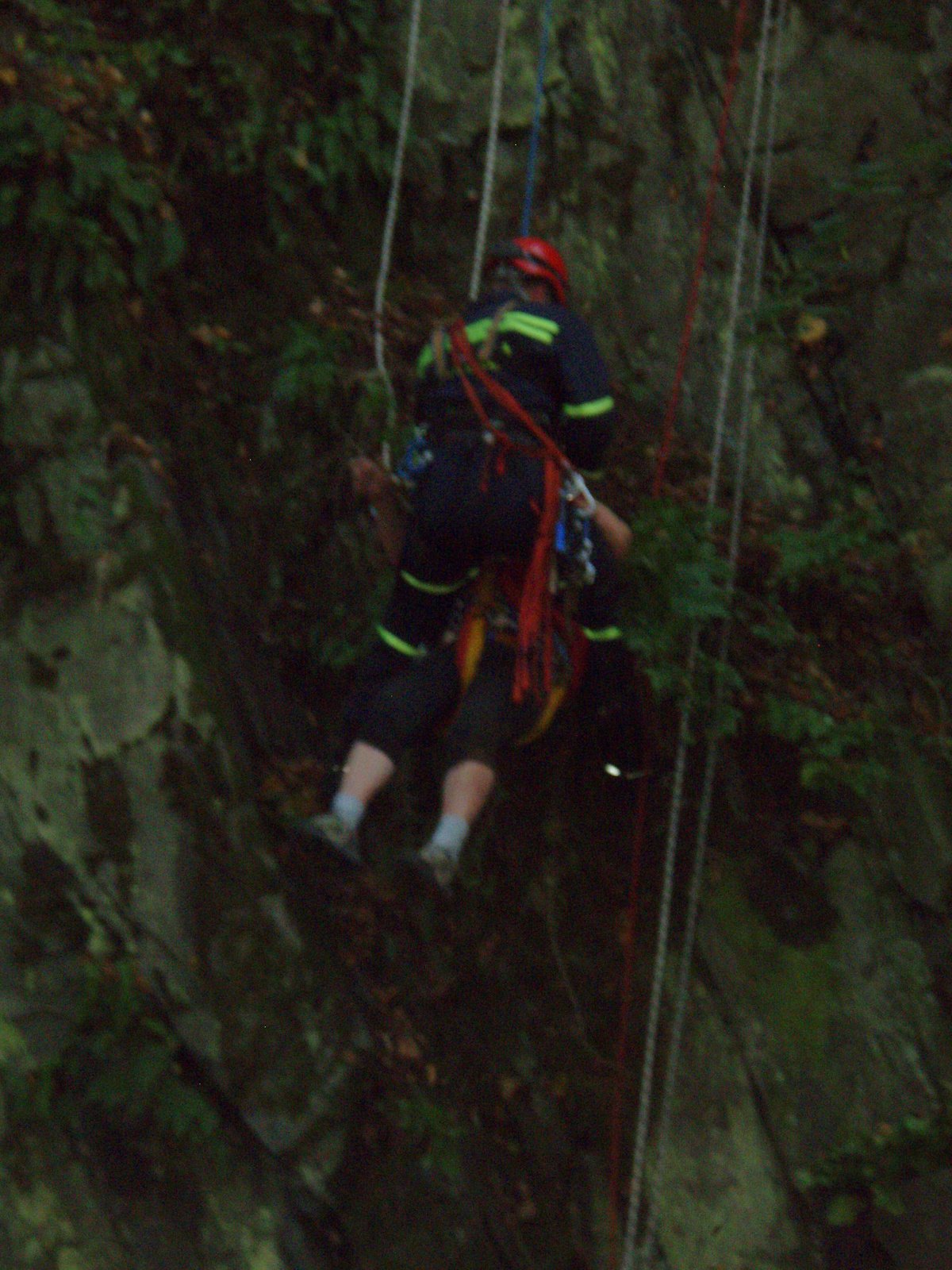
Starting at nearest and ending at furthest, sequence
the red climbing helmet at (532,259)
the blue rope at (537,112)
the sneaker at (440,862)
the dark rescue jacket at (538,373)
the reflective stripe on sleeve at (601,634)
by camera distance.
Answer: the sneaker at (440,862) → the dark rescue jacket at (538,373) → the red climbing helmet at (532,259) → the reflective stripe on sleeve at (601,634) → the blue rope at (537,112)

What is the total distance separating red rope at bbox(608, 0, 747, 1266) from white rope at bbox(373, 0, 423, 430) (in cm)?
124

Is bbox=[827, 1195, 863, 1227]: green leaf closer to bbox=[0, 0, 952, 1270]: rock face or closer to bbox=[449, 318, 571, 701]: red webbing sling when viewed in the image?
bbox=[0, 0, 952, 1270]: rock face

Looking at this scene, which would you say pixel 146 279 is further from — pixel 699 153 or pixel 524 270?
pixel 699 153

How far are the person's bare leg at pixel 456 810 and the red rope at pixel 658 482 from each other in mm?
1337

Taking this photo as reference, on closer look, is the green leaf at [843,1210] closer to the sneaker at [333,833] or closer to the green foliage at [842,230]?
the sneaker at [333,833]

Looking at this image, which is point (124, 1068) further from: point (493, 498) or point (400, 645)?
point (493, 498)

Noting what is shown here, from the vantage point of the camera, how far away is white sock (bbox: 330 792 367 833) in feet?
14.4

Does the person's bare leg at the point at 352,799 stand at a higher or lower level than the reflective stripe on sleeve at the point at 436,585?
lower

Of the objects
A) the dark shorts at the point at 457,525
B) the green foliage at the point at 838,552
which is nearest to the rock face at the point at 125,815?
the dark shorts at the point at 457,525

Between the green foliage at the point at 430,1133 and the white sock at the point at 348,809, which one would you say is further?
the green foliage at the point at 430,1133

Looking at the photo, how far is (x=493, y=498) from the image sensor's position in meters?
4.60

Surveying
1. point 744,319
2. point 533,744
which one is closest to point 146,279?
point 533,744

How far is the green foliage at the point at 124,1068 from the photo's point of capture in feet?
15.2

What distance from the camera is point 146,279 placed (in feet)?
17.5
